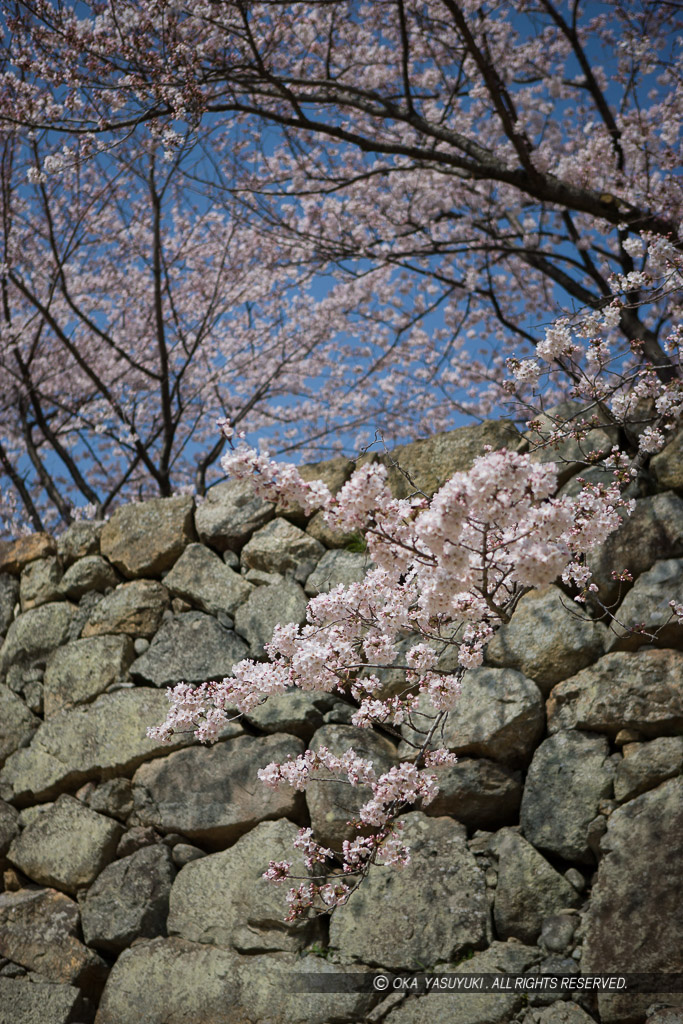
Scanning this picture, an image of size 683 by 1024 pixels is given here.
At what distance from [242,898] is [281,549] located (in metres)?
1.60

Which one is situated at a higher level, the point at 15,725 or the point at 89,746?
the point at 15,725

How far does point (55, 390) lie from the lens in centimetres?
774

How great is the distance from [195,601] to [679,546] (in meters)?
2.36

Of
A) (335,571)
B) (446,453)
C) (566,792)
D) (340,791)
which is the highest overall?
(446,453)

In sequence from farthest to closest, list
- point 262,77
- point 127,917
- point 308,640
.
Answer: point 262,77, point 127,917, point 308,640

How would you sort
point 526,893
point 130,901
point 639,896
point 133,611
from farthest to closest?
point 133,611
point 130,901
point 526,893
point 639,896

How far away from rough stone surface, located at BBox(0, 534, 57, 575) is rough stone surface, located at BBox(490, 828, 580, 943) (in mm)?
3125

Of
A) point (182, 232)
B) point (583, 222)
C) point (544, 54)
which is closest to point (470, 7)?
point (544, 54)

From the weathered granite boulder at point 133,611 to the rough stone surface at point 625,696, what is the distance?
2.12 metres

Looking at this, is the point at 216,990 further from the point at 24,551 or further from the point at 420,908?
the point at 24,551

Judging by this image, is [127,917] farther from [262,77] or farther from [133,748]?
[262,77]

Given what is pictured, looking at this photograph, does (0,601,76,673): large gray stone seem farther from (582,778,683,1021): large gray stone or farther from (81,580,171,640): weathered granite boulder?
(582,778,683,1021): large gray stone

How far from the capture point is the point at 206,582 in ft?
14.0

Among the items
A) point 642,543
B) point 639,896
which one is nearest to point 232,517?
point 642,543
